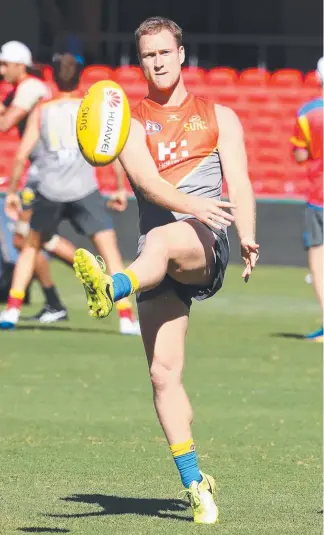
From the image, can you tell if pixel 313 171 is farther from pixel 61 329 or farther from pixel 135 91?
pixel 135 91

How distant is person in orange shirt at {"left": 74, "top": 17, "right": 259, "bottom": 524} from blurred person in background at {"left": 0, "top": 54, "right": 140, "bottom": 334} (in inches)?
228

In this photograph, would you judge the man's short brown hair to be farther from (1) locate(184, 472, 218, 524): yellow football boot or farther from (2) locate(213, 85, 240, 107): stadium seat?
(2) locate(213, 85, 240, 107): stadium seat

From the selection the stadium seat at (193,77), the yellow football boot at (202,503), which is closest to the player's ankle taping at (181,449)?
the yellow football boot at (202,503)

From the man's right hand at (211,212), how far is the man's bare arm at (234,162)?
0.24 metres

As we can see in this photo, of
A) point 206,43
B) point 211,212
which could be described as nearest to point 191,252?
point 211,212

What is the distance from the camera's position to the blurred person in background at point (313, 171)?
1173 cm

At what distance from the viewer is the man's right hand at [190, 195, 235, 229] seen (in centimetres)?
552

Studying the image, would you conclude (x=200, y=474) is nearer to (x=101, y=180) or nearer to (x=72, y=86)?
(x=72, y=86)

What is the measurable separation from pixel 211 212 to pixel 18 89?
23.4ft

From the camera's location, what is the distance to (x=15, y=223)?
13547 mm

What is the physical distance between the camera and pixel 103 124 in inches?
224

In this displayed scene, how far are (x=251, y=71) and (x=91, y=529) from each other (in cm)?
1736

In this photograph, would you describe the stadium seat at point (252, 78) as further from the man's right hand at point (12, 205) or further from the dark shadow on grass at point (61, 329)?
the man's right hand at point (12, 205)

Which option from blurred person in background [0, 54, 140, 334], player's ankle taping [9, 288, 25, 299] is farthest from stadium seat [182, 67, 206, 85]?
player's ankle taping [9, 288, 25, 299]
